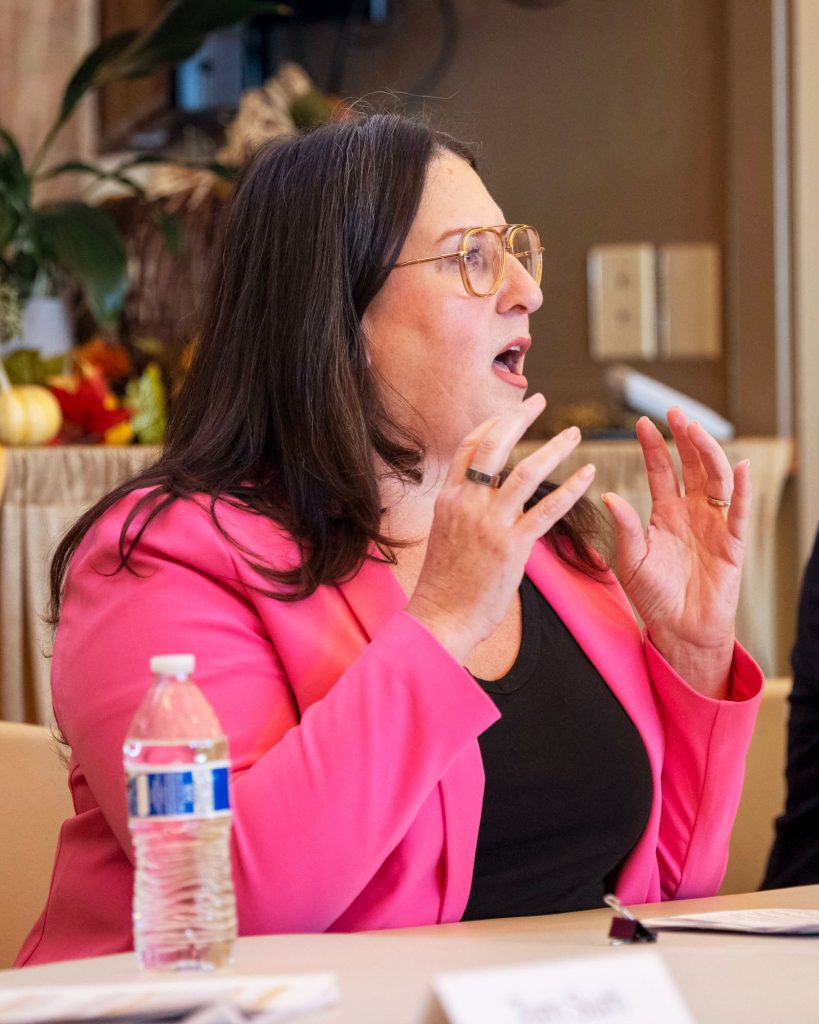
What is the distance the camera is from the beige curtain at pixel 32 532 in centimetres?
217

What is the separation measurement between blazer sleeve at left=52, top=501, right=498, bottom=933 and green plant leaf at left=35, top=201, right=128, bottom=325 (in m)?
1.27

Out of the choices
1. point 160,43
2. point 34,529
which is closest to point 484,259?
point 34,529

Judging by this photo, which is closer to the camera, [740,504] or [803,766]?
[740,504]

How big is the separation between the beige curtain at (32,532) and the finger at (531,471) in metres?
1.20

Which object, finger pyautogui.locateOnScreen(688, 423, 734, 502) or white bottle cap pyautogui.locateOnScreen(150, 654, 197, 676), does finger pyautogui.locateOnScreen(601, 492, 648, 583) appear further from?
white bottle cap pyautogui.locateOnScreen(150, 654, 197, 676)

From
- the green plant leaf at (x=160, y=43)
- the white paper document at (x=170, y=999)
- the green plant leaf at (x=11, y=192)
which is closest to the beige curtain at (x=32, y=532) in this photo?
the green plant leaf at (x=11, y=192)

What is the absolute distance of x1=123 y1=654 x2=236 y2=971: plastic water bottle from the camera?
85 cm

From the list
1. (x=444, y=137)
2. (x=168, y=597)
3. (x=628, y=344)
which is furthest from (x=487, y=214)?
(x=628, y=344)

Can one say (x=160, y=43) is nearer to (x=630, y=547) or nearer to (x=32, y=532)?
(x=32, y=532)

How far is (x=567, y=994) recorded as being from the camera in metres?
0.68

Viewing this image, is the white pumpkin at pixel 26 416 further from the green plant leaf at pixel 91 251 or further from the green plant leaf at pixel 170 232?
the green plant leaf at pixel 170 232

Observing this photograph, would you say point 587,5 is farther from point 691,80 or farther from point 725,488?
point 725,488

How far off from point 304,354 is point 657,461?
35 centimetres

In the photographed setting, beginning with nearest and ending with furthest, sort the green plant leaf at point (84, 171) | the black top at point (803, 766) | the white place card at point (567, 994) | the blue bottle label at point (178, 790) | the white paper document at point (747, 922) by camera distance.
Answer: the white place card at point (567, 994), the blue bottle label at point (178, 790), the white paper document at point (747, 922), the black top at point (803, 766), the green plant leaf at point (84, 171)
